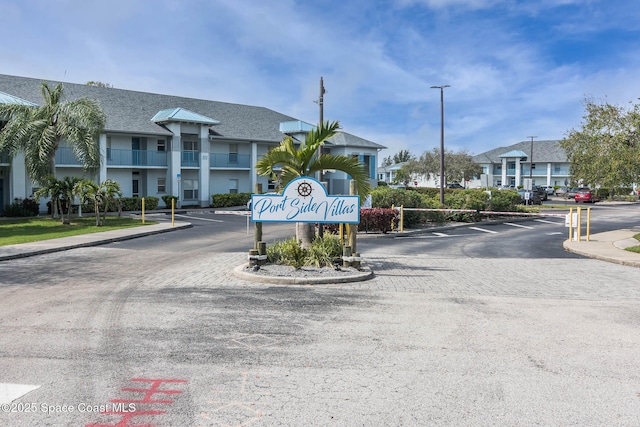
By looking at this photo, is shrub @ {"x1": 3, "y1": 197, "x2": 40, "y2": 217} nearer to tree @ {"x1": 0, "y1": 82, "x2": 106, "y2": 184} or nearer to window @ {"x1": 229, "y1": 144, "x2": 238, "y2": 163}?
tree @ {"x1": 0, "y1": 82, "x2": 106, "y2": 184}

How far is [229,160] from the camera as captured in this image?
4372 centimetres

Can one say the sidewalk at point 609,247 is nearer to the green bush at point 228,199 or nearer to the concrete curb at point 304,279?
the concrete curb at point 304,279

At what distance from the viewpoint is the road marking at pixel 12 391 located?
4906 millimetres

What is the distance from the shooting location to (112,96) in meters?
39.9

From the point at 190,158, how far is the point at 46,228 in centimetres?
1794

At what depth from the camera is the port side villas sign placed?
40.2ft

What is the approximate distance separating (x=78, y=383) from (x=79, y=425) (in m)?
0.96

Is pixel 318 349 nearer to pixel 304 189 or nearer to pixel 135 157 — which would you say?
pixel 304 189

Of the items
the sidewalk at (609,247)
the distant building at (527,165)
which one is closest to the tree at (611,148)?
the sidewalk at (609,247)

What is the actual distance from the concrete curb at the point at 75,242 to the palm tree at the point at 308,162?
7536mm

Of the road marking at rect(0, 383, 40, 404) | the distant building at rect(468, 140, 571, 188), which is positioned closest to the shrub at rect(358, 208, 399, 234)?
the road marking at rect(0, 383, 40, 404)

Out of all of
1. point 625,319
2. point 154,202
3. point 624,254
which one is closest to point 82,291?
point 625,319

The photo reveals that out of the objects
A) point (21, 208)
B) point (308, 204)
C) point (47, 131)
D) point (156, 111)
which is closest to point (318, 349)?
point (308, 204)

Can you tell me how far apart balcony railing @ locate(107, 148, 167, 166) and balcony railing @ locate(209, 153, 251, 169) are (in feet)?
13.6
